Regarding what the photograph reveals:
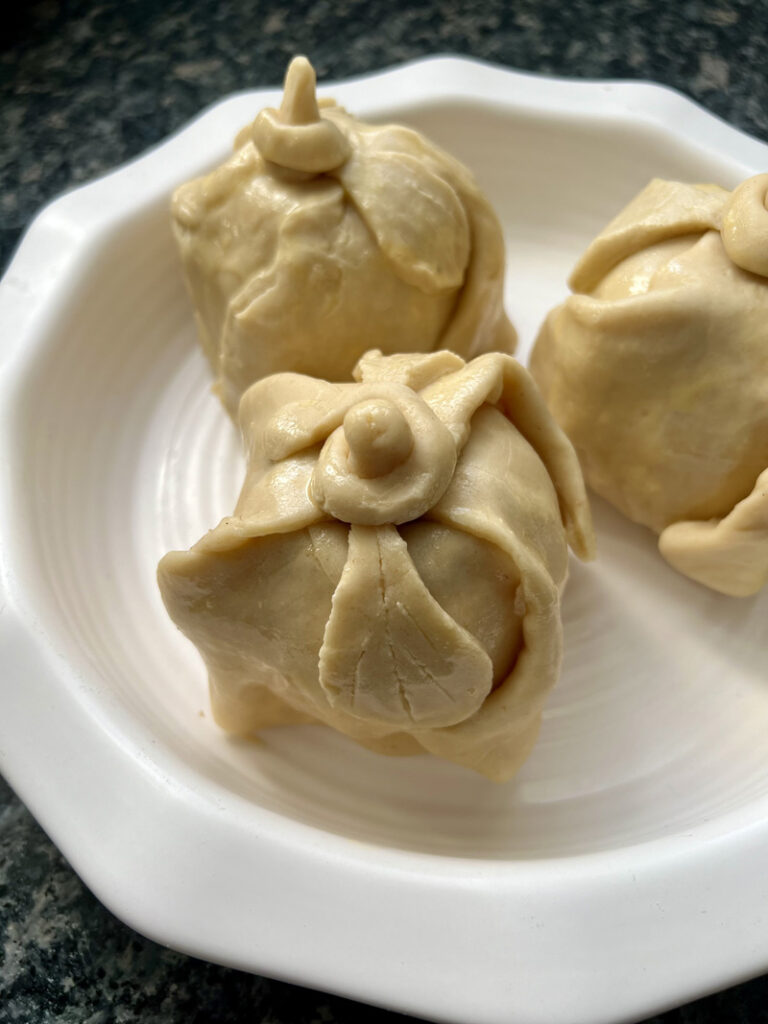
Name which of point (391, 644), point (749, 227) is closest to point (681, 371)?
point (749, 227)

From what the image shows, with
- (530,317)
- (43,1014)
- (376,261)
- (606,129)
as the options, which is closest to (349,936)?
(43,1014)

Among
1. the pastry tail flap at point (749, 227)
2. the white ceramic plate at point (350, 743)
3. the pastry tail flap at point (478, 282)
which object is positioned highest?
the pastry tail flap at point (749, 227)

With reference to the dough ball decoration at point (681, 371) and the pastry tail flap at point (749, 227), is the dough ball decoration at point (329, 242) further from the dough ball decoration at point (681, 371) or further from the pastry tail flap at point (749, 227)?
the pastry tail flap at point (749, 227)

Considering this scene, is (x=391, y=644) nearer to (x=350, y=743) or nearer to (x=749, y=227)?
(x=350, y=743)

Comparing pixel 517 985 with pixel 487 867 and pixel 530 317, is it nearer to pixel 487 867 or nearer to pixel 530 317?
pixel 487 867

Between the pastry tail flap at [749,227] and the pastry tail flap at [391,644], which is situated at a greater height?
the pastry tail flap at [749,227]

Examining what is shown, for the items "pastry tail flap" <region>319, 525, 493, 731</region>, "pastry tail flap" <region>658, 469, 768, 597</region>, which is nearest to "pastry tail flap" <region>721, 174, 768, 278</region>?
"pastry tail flap" <region>658, 469, 768, 597</region>

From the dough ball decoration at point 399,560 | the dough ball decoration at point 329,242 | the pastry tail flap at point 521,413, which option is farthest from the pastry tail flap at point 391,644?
the dough ball decoration at point 329,242
